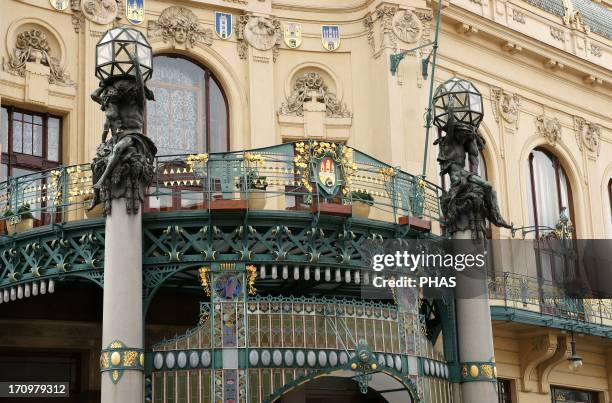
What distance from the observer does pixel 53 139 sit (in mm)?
22594

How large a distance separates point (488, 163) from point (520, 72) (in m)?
2.93

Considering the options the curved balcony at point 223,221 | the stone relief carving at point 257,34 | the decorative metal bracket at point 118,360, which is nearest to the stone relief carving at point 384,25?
the stone relief carving at point 257,34

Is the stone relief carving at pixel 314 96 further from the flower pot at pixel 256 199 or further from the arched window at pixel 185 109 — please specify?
the flower pot at pixel 256 199

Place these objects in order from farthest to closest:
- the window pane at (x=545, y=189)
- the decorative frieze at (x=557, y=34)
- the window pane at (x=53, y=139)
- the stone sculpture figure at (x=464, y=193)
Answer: the decorative frieze at (x=557, y=34) → the window pane at (x=545, y=189) → the window pane at (x=53, y=139) → the stone sculpture figure at (x=464, y=193)

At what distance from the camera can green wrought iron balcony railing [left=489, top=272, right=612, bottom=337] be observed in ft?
81.3

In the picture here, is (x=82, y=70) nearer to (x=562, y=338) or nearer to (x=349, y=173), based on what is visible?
(x=349, y=173)

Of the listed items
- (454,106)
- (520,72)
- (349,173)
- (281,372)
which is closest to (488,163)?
(520,72)

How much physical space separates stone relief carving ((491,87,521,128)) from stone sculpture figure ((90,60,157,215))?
39.6ft

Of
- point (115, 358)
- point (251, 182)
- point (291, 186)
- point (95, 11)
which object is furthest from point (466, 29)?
point (115, 358)

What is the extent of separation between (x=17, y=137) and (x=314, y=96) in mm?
6634

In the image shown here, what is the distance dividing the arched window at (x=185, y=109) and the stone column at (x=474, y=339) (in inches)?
244

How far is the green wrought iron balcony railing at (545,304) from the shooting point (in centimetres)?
2477

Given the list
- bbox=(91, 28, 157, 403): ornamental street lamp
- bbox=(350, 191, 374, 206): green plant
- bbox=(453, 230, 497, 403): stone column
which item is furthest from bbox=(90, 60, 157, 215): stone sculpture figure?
bbox=(453, 230, 497, 403): stone column

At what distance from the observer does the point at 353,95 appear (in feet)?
83.3
